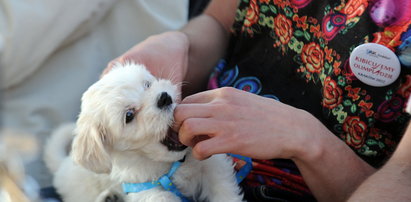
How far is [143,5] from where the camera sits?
1947 millimetres

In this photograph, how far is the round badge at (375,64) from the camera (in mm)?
1102

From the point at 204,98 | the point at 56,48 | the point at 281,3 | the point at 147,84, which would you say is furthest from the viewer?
the point at 56,48

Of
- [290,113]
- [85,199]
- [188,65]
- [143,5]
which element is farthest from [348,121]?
[143,5]

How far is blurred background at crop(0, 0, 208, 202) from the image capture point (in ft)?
5.23

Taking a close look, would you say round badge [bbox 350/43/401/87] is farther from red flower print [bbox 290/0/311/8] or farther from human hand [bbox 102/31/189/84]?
human hand [bbox 102/31/189/84]

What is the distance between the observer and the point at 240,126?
1.02 meters

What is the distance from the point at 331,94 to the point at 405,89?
18cm

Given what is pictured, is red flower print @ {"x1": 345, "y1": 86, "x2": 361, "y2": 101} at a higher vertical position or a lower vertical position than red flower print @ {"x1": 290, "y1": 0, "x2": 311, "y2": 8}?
lower

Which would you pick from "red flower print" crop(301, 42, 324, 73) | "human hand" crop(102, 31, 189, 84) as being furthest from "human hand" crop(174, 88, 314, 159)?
"human hand" crop(102, 31, 189, 84)

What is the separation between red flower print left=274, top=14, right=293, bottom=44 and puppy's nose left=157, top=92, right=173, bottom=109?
41 centimetres

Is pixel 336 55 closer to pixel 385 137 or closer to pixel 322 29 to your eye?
pixel 322 29

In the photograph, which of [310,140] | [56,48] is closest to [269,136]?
[310,140]

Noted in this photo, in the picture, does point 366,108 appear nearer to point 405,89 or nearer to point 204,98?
point 405,89

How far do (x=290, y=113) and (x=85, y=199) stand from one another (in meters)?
0.68
